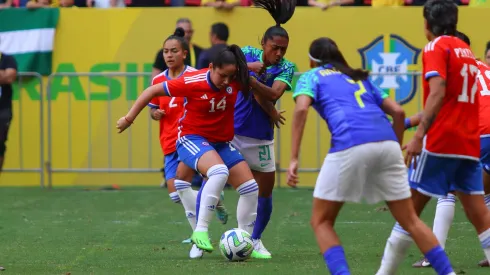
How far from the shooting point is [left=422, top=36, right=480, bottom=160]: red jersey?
723cm

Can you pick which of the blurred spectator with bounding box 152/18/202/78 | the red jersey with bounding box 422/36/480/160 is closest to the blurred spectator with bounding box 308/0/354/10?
the blurred spectator with bounding box 152/18/202/78

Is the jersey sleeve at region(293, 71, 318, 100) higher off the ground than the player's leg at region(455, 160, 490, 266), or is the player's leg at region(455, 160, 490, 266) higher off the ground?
the jersey sleeve at region(293, 71, 318, 100)

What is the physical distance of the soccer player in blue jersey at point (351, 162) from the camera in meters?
6.75

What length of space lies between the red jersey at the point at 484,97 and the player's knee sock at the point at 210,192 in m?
2.18

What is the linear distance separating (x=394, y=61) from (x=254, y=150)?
677 centimetres

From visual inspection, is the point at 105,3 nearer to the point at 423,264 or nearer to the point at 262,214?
the point at 262,214

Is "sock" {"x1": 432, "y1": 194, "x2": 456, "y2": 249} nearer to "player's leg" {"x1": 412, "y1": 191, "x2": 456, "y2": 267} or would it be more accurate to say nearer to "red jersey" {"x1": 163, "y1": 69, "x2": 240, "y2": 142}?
"player's leg" {"x1": 412, "y1": 191, "x2": 456, "y2": 267}

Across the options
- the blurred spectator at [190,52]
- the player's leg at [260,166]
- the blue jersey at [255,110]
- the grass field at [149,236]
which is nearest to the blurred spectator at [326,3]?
the blurred spectator at [190,52]

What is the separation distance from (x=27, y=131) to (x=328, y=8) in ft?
16.3

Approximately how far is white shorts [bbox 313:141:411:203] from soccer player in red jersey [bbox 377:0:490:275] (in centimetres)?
37

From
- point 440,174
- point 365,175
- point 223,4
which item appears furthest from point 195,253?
point 223,4

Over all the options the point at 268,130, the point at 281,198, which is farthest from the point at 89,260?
the point at 281,198

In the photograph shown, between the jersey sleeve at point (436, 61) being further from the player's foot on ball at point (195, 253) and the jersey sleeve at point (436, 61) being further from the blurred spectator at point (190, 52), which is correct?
the blurred spectator at point (190, 52)

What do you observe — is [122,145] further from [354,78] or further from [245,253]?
[354,78]
